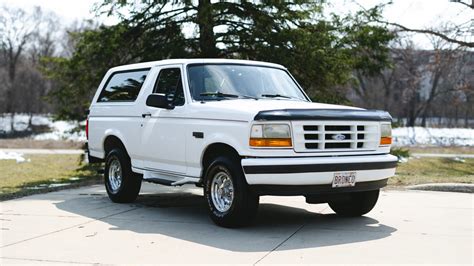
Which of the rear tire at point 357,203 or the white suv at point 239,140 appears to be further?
the rear tire at point 357,203

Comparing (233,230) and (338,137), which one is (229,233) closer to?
(233,230)

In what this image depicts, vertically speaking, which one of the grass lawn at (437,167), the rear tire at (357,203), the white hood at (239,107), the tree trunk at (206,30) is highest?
the tree trunk at (206,30)

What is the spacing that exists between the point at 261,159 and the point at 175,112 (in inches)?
71.2

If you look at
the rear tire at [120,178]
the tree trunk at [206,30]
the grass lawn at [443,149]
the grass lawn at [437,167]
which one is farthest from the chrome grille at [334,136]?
the grass lawn at [443,149]

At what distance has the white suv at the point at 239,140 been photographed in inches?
271

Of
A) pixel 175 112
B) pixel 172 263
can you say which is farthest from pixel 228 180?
pixel 172 263

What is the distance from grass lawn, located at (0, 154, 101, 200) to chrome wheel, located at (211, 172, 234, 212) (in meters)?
4.32

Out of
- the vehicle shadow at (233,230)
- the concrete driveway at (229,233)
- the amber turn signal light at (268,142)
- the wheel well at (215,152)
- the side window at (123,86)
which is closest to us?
the concrete driveway at (229,233)

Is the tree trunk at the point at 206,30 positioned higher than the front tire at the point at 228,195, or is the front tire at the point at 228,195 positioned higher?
the tree trunk at the point at 206,30

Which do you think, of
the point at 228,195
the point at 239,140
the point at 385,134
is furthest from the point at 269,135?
the point at 385,134

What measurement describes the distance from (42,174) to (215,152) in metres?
10.2

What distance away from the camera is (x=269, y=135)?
6.85 meters

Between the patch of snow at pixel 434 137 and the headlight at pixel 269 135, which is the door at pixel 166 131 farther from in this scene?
the patch of snow at pixel 434 137

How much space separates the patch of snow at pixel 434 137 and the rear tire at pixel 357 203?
27.3 metres
